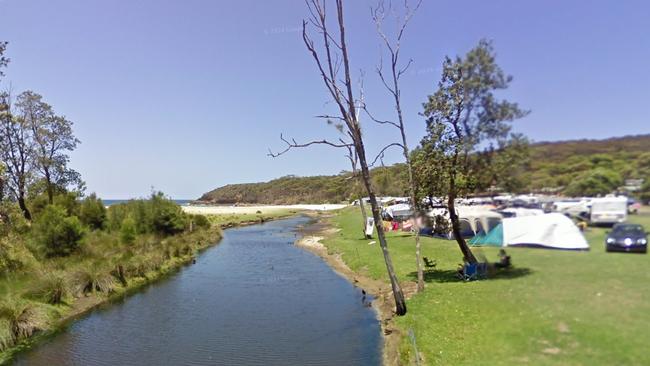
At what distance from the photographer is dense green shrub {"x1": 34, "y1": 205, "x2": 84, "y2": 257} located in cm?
3005

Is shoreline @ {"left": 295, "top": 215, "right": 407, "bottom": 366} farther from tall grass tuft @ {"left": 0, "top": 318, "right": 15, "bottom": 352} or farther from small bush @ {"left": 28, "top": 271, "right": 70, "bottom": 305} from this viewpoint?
small bush @ {"left": 28, "top": 271, "right": 70, "bottom": 305}

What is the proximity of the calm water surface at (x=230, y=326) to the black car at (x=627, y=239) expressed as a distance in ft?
43.9

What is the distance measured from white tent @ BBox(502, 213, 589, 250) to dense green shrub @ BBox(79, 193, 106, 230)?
1856 inches

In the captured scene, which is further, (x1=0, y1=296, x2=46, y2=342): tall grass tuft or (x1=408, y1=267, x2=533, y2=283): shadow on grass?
(x1=0, y1=296, x2=46, y2=342): tall grass tuft

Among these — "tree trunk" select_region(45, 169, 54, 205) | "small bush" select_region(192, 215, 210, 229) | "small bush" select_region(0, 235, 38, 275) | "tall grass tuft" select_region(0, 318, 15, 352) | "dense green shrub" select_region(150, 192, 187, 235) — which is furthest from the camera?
A: "small bush" select_region(192, 215, 210, 229)

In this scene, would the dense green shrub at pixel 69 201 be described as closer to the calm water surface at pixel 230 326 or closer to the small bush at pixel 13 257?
the calm water surface at pixel 230 326

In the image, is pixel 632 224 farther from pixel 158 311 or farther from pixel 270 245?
pixel 270 245

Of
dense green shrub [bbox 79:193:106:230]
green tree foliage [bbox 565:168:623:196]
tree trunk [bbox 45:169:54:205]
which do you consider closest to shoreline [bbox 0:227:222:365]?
dense green shrub [bbox 79:193:106:230]

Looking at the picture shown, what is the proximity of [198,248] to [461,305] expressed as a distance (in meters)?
40.7

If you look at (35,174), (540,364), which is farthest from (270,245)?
(540,364)

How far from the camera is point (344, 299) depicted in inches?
983

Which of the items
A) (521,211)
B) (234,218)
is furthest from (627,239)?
(234,218)

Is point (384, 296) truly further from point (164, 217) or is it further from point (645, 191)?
point (164, 217)

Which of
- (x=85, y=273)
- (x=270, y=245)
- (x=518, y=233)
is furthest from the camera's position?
(x=270, y=245)
